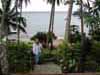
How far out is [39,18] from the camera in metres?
46.3

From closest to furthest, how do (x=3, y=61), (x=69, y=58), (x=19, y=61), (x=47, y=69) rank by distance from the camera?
(x=3, y=61) → (x=19, y=61) → (x=47, y=69) → (x=69, y=58)

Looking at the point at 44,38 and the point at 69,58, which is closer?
the point at 69,58

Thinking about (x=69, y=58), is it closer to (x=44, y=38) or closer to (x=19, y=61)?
(x=19, y=61)

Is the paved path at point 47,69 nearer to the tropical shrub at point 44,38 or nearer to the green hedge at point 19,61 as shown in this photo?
the green hedge at point 19,61

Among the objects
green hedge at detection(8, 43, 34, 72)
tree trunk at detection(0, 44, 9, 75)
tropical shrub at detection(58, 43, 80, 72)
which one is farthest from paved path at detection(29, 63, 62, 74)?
tree trunk at detection(0, 44, 9, 75)

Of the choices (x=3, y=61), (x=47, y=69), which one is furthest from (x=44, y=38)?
(x=3, y=61)

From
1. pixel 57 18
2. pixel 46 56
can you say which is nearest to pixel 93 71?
pixel 46 56

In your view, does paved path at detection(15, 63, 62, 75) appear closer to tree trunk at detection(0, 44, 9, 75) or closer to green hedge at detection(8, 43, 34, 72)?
green hedge at detection(8, 43, 34, 72)

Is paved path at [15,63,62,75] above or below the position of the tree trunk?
below

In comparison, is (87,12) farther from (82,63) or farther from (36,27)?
(36,27)

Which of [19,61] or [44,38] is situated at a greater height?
[44,38]

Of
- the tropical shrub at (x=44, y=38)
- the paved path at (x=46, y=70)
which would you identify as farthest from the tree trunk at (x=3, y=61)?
the tropical shrub at (x=44, y=38)

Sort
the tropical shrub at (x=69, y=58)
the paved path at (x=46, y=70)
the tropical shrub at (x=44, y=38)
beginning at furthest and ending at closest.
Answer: the tropical shrub at (x=44, y=38) < the tropical shrub at (x=69, y=58) < the paved path at (x=46, y=70)

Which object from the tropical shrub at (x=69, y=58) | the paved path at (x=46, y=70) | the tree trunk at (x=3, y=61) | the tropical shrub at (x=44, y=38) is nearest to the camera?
the tree trunk at (x=3, y=61)
